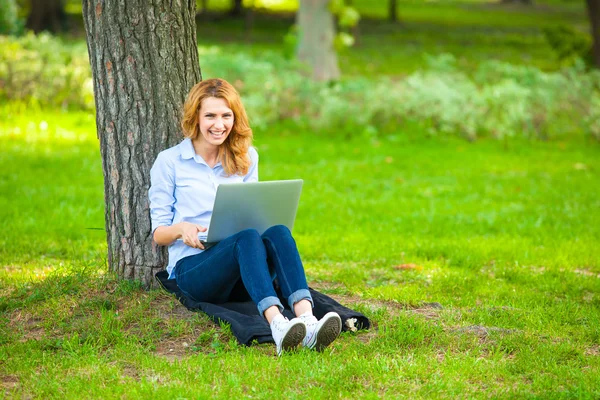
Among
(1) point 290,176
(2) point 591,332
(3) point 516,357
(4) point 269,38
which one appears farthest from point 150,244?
(4) point 269,38

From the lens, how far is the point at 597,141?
39.3 feet

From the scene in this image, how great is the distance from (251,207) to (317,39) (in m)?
11.7

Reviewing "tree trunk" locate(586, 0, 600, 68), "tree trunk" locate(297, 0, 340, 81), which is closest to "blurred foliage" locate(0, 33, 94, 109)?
"tree trunk" locate(297, 0, 340, 81)

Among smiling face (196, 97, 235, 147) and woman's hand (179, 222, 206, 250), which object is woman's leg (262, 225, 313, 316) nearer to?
woman's hand (179, 222, 206, 250)

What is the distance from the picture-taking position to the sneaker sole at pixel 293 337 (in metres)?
3.94

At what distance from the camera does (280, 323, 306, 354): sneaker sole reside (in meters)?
3.94

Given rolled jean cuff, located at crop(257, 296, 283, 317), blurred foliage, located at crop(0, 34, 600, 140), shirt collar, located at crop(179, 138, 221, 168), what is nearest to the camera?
rolled jean cuff, located at crop(257, 296, 283, 317)

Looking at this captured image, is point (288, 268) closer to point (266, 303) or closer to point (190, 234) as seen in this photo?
point (266, 303)

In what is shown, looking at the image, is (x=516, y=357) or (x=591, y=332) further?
(x=591, y=332)

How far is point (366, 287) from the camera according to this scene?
5586 mm

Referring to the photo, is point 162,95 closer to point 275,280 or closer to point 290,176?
point 275,280

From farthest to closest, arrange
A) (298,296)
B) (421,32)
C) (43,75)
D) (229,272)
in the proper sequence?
1. (421,32)
2. (43,75)
3. (229,272)
4. (298,296)

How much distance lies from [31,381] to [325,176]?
6.03 meters

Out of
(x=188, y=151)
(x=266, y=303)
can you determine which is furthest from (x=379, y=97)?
(x=266, y=303)
